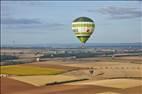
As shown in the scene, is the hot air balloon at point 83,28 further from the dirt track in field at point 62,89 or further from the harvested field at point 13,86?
the harvested field at point 13,86

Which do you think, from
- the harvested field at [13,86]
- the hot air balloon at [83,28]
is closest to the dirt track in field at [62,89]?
the harvested field at [13,86]

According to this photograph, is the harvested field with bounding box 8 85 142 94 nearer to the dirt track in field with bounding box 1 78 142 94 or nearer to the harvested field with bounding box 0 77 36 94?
the dirt track in field with bounding box 1 78 142 94

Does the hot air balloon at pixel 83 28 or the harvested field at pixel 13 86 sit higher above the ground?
the hot air balloon at pixel 83 28

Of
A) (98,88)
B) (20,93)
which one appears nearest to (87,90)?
(98,88)

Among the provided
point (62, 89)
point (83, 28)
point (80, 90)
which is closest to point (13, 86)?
point (62, 89)

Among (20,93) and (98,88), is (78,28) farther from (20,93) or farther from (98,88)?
(20,93)

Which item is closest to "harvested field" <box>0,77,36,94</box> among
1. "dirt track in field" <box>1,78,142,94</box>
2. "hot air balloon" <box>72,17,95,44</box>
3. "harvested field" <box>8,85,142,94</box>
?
"dirt track in field" <box>1,78,142,94</box>

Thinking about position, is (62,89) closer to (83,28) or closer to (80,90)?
(80,90)

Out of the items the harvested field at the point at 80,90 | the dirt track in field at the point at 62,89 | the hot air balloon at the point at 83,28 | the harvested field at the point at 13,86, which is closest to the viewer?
the harvested field at the point at 80,90
